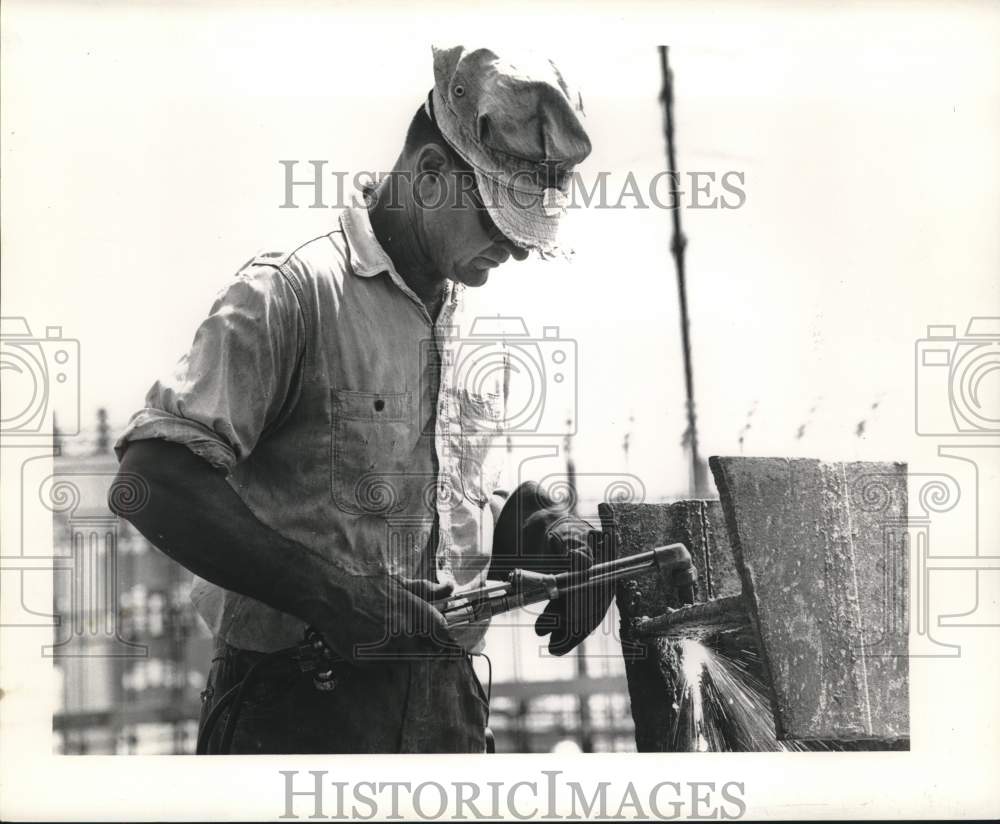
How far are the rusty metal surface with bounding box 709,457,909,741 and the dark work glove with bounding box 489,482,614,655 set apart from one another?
0.36 metres

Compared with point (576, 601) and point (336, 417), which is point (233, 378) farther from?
point (576, 601)

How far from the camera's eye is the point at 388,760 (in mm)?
3410

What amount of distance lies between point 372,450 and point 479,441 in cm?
33

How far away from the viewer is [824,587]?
3641 millimetres

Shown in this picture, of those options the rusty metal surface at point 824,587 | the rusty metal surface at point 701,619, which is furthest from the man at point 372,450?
the rusty metal surface at point 824,587

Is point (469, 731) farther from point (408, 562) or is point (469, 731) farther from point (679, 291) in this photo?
point (679, 291)

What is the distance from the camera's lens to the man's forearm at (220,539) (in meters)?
3.08

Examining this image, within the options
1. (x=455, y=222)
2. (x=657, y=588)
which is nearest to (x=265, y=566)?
(x=455, y=222)

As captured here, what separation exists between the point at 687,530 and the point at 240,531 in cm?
114

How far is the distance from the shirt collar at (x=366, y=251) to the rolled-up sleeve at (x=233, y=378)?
7.8 inches

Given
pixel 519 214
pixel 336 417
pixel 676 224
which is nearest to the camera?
pixel 336 417

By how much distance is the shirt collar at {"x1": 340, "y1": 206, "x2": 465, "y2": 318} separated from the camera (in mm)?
3396

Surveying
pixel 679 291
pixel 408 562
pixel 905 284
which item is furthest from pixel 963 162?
pixel 408 562

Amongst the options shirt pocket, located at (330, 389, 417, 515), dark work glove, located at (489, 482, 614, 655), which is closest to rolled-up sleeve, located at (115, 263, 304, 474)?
shirt pocket, located at (330, 389, 417, 515)
